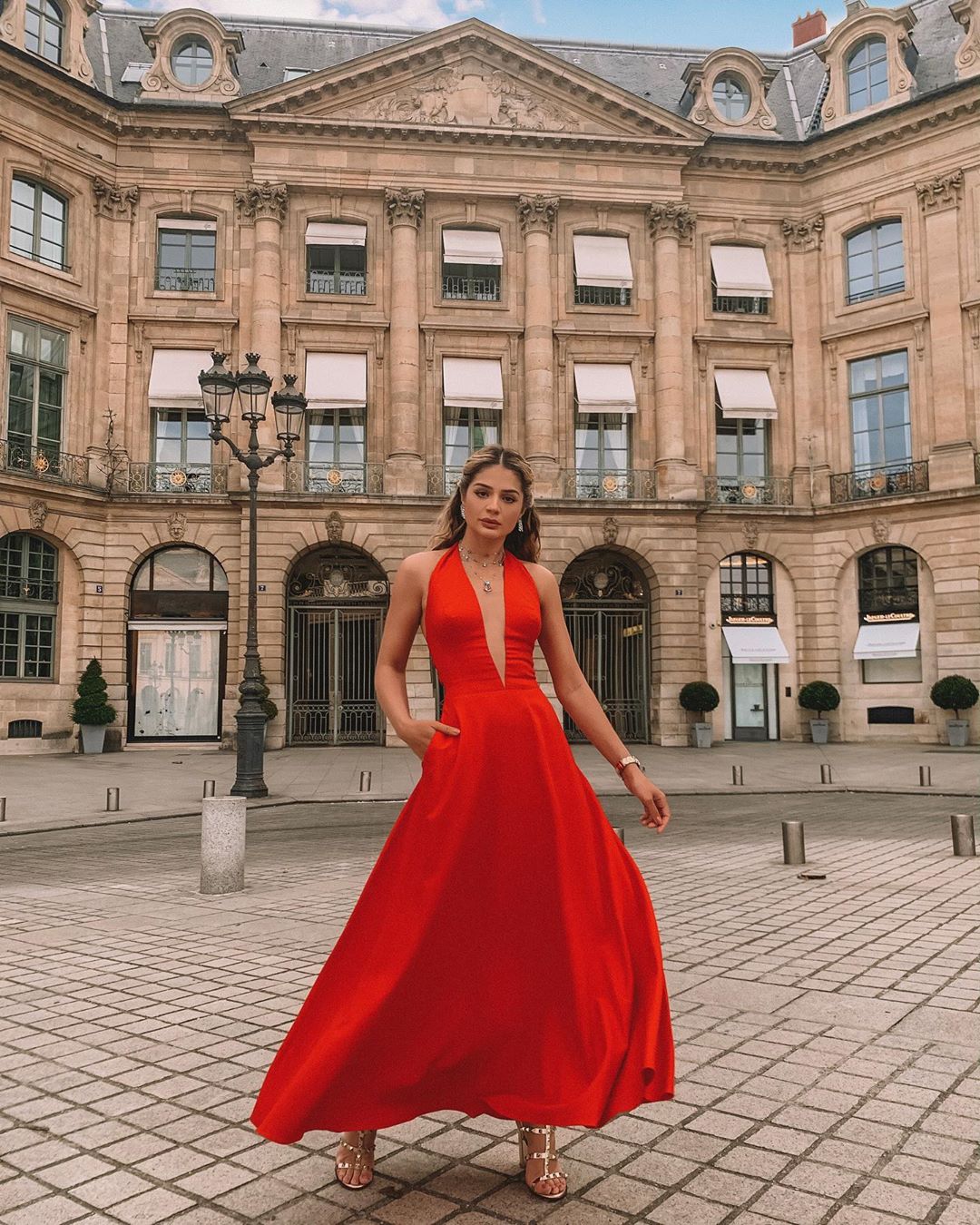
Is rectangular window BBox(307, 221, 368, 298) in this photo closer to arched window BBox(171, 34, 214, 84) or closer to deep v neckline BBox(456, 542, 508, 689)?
arched window BBox(171, 34, 214, 84)

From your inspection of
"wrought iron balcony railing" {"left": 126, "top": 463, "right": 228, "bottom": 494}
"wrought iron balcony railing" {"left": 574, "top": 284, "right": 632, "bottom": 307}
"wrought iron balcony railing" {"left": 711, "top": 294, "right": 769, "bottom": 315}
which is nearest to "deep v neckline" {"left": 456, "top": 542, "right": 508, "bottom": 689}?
"wrought iron balcony railing" {"left": 126, "top": 463, "right": 228, "bottom": 494}

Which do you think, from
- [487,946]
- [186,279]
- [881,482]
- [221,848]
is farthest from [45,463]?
[487,946]

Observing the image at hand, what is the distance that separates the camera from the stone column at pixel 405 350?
28.1 m

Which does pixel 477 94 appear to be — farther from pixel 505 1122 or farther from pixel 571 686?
pixel 505 1122

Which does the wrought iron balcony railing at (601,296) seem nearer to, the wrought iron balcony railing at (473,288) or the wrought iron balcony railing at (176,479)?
the wrought iron balcony railing at (473,288)

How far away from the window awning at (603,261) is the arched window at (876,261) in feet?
21.7

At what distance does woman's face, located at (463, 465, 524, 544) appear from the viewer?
127 inches

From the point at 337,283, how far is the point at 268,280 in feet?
6.98

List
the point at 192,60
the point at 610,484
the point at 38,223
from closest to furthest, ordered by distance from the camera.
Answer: the point at 38,223 < the point at 610,484 < the point at 192,60

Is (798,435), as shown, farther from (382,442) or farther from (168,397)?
(168,397)

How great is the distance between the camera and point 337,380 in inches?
1126

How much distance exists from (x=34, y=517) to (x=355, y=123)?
1385 cm

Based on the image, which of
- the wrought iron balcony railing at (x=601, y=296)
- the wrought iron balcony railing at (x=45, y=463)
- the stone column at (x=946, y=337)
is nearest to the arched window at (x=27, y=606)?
the wrought iron balcony railing at (x=45, y=463)

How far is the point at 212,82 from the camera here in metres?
29.4
